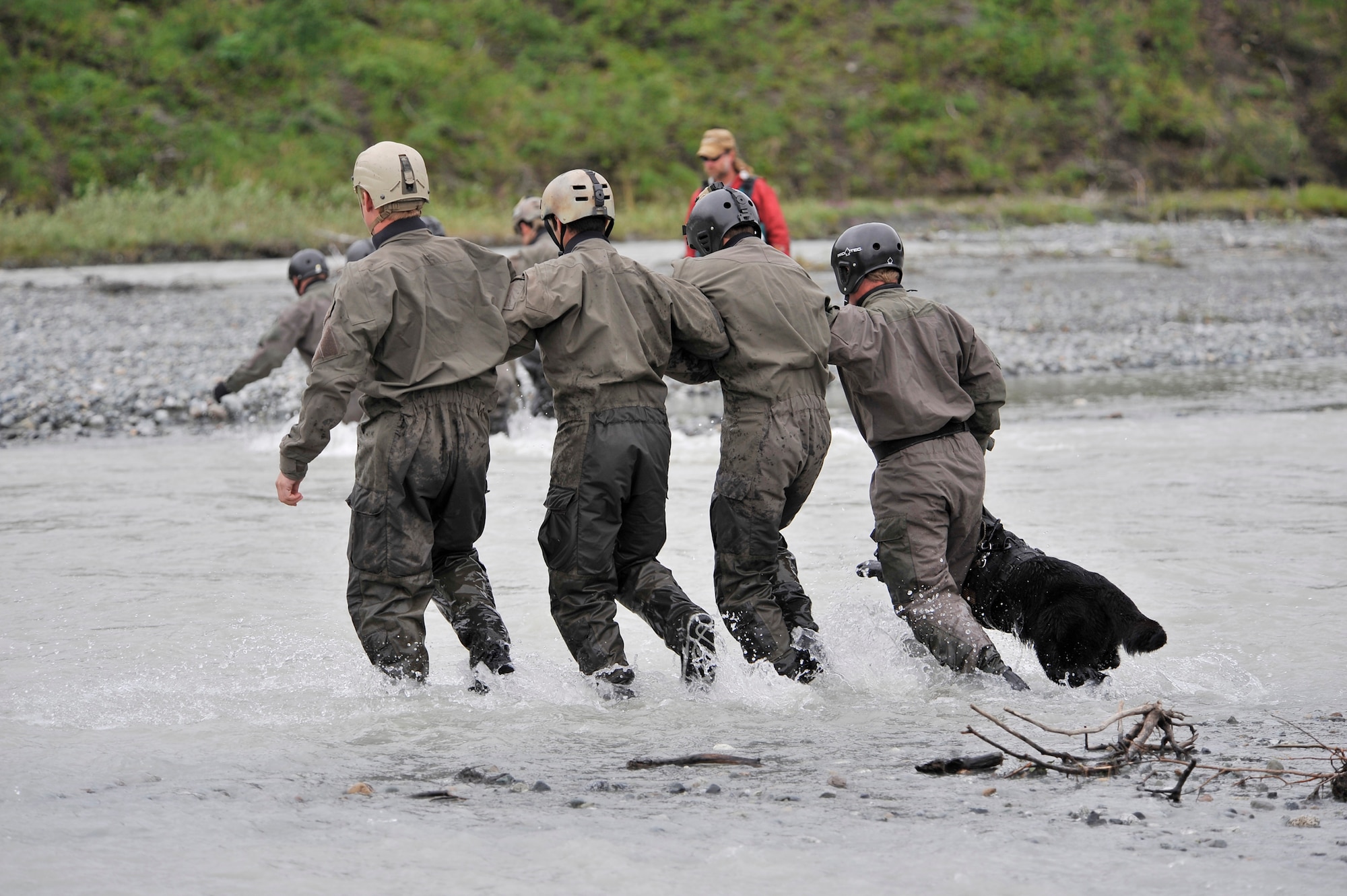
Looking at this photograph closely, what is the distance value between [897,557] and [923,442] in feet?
1.39

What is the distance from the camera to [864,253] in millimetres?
5023

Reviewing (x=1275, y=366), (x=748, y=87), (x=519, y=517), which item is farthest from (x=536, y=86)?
(x=519, y=517)

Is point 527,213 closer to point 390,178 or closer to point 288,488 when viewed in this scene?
point 390,178

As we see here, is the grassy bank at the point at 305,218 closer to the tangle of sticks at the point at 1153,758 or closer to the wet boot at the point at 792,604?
the wet boot at the point at 792,604

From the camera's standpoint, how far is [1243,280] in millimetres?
20609

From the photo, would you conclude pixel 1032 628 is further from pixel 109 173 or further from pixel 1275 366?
pixel 109 173

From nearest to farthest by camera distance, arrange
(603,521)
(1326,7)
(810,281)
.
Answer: (603,521)
(810,281)
(1326,7)

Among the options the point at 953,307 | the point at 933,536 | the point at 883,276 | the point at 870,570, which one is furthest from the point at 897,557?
the point at 953,307

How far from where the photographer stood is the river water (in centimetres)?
332

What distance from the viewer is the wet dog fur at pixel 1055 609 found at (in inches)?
182

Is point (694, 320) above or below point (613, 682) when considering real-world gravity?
above

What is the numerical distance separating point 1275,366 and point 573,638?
11.4 meters

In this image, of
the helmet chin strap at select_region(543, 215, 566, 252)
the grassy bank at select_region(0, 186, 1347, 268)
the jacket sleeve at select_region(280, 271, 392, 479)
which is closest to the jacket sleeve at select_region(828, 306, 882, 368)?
the helmet chin strap at select_region(543, 215, 566, 252)

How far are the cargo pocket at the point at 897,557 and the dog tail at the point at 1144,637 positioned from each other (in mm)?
748
